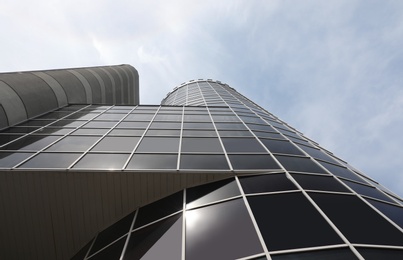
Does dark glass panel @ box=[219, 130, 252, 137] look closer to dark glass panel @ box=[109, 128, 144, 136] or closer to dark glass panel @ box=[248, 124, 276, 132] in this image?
dark glass panel @ box=[248, 124, 276, 132]

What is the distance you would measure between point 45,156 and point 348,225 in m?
11.1

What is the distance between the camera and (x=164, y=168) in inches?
404

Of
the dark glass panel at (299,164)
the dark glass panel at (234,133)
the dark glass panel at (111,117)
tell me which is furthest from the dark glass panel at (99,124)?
the dark glass panel at (299,164)

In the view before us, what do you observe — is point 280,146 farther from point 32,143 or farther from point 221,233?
point 32,143

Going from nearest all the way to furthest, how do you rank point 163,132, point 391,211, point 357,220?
point 357,220, point 391,211, point 163,132

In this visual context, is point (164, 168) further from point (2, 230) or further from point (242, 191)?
point (2, 230)

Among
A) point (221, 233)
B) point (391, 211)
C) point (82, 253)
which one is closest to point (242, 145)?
point (391, 211)

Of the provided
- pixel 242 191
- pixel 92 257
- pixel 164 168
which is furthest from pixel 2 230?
pixel 242 191

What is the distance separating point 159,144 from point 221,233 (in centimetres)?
675

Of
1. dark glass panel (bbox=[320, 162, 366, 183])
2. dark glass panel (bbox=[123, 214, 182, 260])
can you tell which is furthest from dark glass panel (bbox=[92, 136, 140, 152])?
dark glass panel (bbox=[320, 162, 366, 183])

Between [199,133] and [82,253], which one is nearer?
[82,253]

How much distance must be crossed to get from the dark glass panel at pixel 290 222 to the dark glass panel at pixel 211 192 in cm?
→ 90

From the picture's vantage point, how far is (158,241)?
7.41m

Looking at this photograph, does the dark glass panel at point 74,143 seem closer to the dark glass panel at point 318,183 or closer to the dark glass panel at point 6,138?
the dark glass panel at point 6,138
